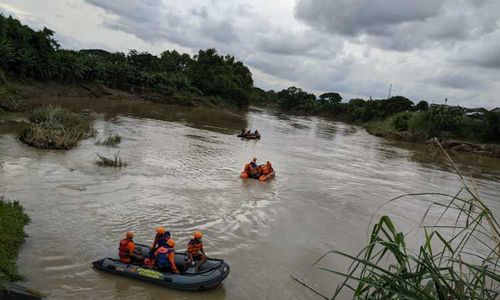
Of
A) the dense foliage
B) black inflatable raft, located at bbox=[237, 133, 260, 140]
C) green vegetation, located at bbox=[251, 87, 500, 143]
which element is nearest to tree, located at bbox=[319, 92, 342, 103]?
green vegetation, located at bbox=[251, 87, 500, 143]

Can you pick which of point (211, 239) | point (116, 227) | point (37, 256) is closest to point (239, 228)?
point (211, 239)

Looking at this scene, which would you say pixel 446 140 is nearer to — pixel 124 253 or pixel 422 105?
pixel 422 105

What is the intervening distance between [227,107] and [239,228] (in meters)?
68.7

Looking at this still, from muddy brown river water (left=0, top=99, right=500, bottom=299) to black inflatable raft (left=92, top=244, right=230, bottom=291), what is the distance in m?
0.17

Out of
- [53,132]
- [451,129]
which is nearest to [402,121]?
[451,129]

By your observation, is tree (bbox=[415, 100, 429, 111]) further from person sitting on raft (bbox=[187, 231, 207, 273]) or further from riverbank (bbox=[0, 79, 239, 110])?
person sitting on raft (bbox=[187, 231, 207, 273])

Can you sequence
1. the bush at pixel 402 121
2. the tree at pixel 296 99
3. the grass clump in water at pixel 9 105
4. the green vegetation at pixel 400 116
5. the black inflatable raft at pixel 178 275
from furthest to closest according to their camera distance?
1. the tree at pixel 296 99
2. the bush at pixel 402 121
3. the green vegetation at pixel 400 116
4. the grass clump in water at pixel 9 105
5. the black inflatable raft at pixel 178 275

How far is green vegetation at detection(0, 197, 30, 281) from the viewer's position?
335 inches

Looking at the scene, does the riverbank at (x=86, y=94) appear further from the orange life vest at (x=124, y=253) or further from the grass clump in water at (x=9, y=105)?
the orange life vest at (x=124, y=253)

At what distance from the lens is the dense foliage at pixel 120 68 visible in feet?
157

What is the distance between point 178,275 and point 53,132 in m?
14.9

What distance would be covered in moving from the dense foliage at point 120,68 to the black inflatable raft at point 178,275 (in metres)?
37.7

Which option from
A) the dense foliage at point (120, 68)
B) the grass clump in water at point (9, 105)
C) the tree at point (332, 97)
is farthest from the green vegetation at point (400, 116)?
the grass clump in water at point (9, 105)

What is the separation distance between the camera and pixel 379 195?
2242cm
